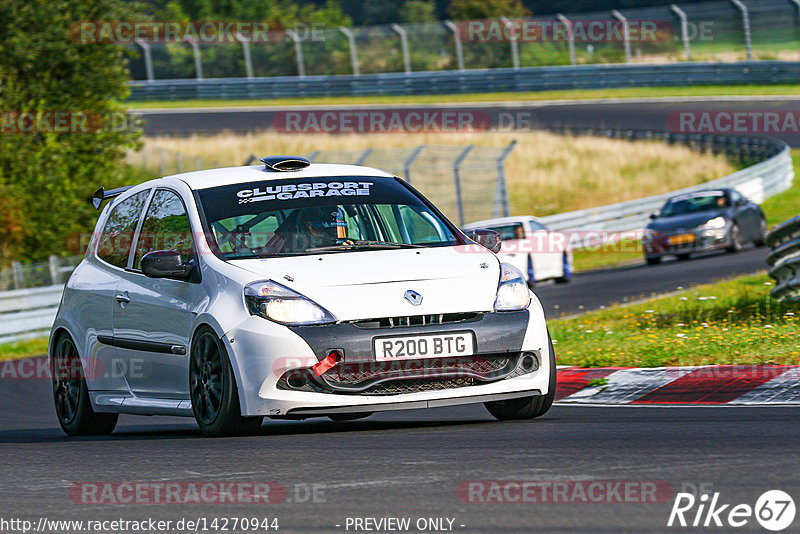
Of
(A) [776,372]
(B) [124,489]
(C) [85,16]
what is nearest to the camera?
(B) [124,489]

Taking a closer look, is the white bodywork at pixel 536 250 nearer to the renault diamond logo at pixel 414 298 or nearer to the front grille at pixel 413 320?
the front grille at pixel 413 320

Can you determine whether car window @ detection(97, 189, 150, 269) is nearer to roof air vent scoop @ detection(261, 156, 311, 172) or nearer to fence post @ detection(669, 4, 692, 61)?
roof air vent scoop @ detection(261, 156, 311, 172)

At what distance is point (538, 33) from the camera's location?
4941 centimetres

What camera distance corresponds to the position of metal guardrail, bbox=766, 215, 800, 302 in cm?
1308

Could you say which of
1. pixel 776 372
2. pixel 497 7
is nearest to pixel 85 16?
pixel 776 372

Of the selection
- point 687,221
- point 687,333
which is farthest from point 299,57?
point 687,333

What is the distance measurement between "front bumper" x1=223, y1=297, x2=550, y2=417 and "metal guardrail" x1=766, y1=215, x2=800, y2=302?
618 centimetres

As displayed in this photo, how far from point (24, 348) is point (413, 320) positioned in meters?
14.4

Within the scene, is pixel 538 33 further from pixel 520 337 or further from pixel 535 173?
pixel 520 337

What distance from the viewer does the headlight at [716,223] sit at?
25.6 meters

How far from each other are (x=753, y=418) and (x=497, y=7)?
7211cm

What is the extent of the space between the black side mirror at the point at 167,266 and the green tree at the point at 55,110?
20.7 meters

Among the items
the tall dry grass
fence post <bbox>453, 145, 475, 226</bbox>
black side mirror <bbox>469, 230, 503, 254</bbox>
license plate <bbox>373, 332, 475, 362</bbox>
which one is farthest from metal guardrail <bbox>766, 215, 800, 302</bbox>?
the tall dry grass

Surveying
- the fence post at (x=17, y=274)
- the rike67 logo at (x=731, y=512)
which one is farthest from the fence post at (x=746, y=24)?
Result: the rike67 logo at (x=731, y=512)
